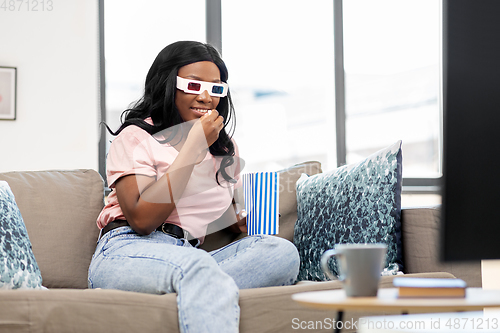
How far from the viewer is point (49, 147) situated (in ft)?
9.50

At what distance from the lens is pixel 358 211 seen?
1470mm

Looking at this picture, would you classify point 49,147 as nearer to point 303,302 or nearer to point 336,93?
point 336,93

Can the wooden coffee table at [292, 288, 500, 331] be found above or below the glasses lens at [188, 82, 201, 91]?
below

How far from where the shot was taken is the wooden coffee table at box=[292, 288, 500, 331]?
582 millimetres

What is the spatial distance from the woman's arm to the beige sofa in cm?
27

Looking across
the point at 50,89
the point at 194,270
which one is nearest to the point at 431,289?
the point at 194,270

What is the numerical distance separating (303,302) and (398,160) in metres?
0.94

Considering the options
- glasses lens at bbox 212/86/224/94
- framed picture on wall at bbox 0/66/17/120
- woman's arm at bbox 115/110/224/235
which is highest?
framed picture on wall at bbox 0/66/17/120

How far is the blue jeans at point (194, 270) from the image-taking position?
106cm

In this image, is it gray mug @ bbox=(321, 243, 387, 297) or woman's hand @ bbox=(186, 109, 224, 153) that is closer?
gray mug @ bbox=(321, 243, 387, 297)

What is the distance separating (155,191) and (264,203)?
32cm

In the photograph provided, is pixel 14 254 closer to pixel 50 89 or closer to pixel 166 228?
→ pixel 166 228

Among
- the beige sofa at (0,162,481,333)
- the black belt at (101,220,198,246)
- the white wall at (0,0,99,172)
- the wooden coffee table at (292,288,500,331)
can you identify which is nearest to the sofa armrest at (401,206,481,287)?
the beige sofa at (0,162,481,333)

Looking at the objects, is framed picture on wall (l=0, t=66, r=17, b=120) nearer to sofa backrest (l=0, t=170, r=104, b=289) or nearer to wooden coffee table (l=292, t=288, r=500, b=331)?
sofa backrest (l=0, t=170, r=104, b=289)
